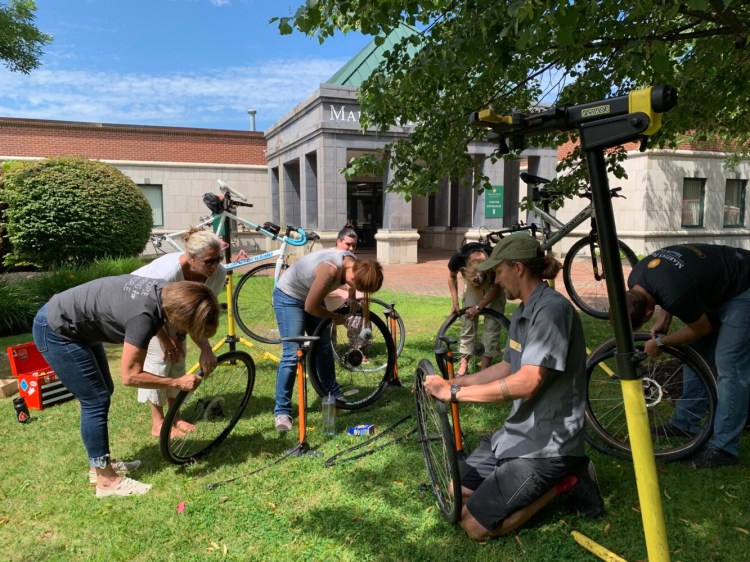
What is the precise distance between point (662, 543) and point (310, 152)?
16.0m

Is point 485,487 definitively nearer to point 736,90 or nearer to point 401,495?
point 401,495

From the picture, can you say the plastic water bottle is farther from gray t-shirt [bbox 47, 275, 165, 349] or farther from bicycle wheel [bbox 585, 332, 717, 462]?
bicycle wheel [bbox 585, 332, 717, 462]

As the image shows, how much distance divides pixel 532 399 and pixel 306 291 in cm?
213

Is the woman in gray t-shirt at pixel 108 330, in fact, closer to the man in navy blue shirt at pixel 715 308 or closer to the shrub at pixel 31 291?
the man in navy blue shirt at pixel 715 308

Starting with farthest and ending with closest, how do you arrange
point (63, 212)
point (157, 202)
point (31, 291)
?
point (157, 202)
point (63, 212)
point (31, 291)

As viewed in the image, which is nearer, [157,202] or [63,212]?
[63,212]

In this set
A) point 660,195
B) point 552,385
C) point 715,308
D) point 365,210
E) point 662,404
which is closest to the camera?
point 552,385

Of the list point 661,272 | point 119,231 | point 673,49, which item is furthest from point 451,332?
point 119,231

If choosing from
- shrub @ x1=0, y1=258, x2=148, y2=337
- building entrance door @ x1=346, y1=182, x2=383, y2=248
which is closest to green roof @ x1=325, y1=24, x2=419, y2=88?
building entrance door @ x1=346, y1=182, x2=383, y2=248

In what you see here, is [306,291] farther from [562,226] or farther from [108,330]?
[562,226]

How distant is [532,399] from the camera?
263 centimetres

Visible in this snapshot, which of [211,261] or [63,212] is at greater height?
[63,212]

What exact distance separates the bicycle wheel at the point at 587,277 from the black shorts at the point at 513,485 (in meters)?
3.76

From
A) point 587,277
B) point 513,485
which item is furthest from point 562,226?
point 513,485
